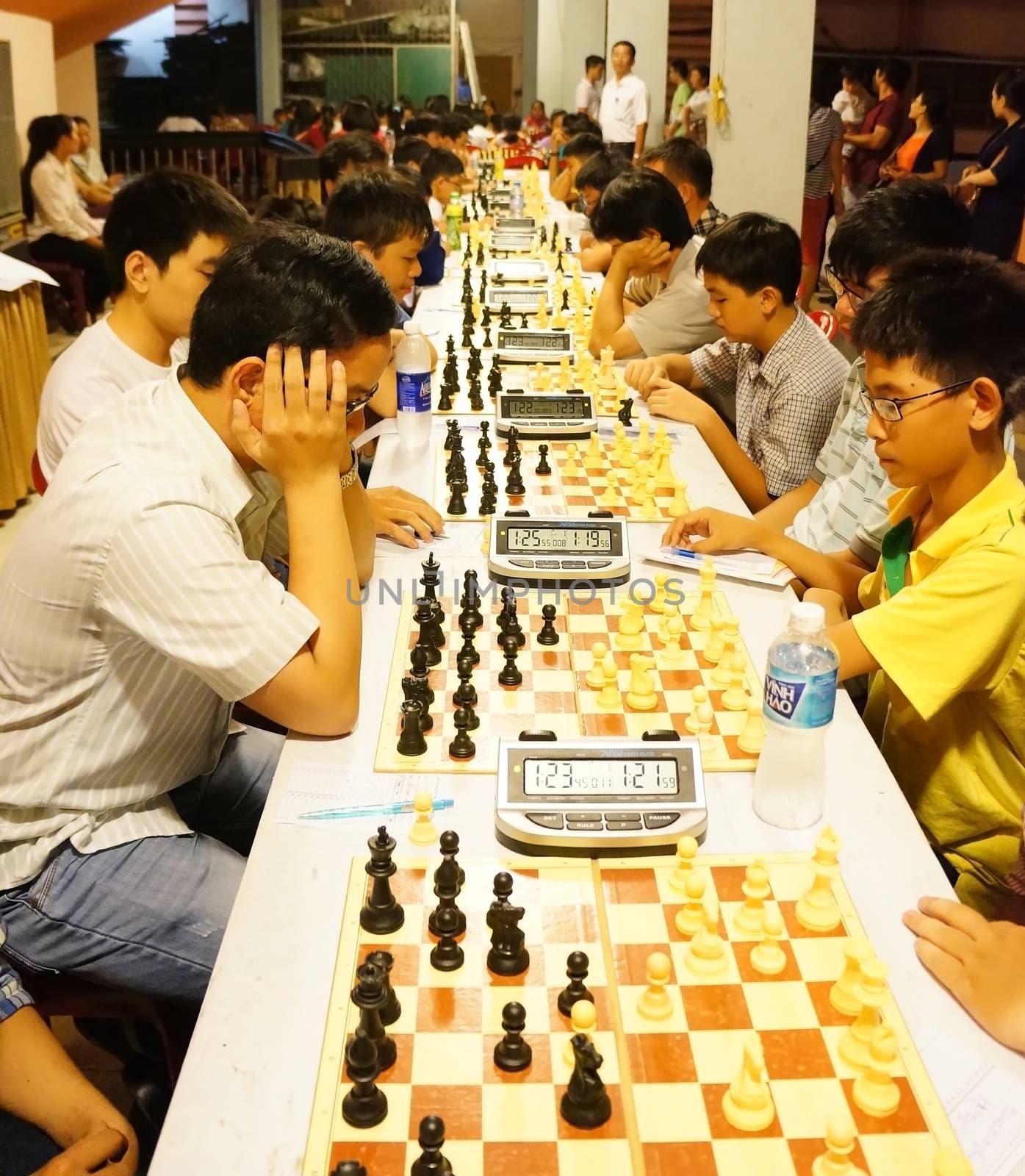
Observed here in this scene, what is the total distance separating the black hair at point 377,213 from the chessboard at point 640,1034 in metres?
2.78

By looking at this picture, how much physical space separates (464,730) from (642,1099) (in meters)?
0.74

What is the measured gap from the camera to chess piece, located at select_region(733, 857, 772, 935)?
4.65 ft

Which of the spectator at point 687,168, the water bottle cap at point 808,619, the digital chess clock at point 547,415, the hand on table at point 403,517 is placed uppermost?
the spectator at point 687,168

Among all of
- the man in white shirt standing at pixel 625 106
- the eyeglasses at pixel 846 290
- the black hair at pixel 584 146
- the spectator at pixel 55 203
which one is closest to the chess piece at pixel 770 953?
the eyeglasses at pixel 846 290

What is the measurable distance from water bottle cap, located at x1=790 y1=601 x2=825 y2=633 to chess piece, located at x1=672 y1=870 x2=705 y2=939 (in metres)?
0.38

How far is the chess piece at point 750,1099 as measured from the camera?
3.77 feet

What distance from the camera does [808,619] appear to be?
1.57 m

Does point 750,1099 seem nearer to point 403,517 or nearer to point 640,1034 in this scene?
point 640,1034

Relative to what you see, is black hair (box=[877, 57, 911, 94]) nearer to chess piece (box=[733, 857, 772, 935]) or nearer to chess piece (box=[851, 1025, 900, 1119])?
chess piece (box=[733, 857, 772, 935])

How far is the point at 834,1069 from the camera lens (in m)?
1.22

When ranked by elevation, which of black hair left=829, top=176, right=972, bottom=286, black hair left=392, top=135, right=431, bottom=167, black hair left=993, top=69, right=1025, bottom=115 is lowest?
black hair left=829, top=176, right=972, bottom=286

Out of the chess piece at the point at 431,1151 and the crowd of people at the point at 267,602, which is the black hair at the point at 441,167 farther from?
the chess piece at the point at 431,1151

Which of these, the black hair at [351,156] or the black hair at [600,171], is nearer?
the black hair at [351,156]

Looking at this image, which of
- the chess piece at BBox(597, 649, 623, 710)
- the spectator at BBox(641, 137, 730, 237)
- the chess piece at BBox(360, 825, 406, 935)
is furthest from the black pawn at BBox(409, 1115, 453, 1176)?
the spectator at BBox(641, 137, 730, 237)
